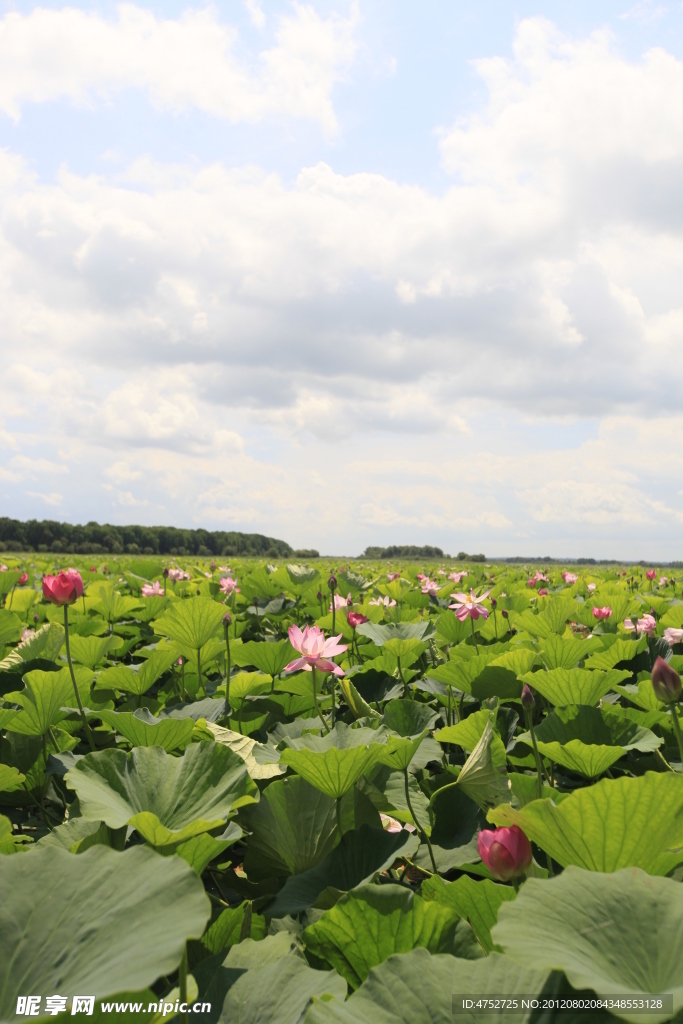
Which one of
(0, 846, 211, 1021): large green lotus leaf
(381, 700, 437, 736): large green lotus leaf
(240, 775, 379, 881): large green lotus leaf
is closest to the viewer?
(0, 846, 211, 1021): large green lotus leaf

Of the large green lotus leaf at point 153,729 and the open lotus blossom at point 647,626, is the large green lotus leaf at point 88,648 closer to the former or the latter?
the large green lotus leaf at point 153,729

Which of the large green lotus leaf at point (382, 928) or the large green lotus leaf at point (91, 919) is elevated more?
the large green lotus leaf at point (91, 919)

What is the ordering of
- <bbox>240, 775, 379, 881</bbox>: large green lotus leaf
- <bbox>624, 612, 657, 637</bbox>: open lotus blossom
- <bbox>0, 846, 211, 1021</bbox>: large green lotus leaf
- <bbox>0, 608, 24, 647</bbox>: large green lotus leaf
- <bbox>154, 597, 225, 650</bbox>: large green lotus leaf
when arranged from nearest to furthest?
1. <bbox>0, 846, 211, 1021</bbox>: large green lotus leaf
2. <bbox>240, 775, 379, 881</bbox>: large green lotus leaf
3. <bbox>154, 597, 225, 650</bbox>: large green lotus leaf
4. <bbox>0, 608, 24, 647</bbox>: large green lotus leaf
5. <bbox>624, 612, 657, 637</bbox>: open lotus blossom

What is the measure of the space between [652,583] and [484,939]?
19.5 ft

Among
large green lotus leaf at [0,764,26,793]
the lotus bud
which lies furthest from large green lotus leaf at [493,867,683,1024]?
large green lotus leaf at [0,764,26,793]

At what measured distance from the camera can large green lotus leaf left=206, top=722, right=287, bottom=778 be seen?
1315 mm

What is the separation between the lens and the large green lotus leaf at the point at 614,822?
2.59ft

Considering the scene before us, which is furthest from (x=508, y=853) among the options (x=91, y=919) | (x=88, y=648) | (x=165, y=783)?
(x=88, y=648)

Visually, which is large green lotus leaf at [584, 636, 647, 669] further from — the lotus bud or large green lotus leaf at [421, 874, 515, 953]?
large green lotus leaf at [421, 874, 515, 953]

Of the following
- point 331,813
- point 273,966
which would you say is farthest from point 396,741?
point 273,966

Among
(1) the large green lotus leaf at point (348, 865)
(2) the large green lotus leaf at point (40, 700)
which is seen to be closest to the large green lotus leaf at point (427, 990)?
(1) the large green lotus leaf at point (348, 865)

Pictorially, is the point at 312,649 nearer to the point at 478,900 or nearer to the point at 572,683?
the point at 572,683

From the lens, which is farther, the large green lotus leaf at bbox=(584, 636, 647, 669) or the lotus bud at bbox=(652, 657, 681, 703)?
the large green lotus leaf at bbox=(584, 636, 647, 669)

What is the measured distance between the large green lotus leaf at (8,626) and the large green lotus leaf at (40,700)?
2.76ft
